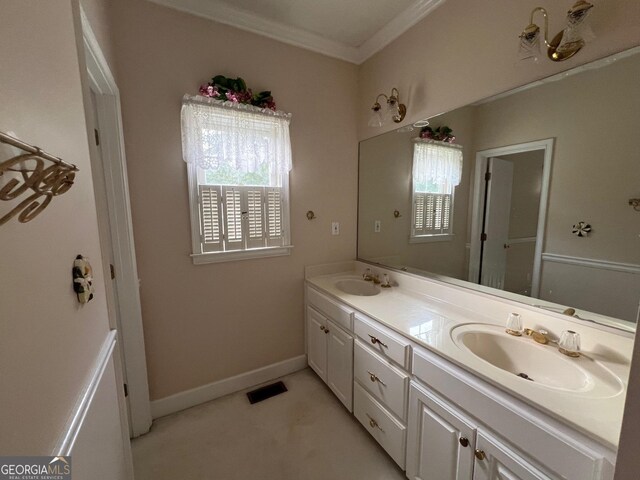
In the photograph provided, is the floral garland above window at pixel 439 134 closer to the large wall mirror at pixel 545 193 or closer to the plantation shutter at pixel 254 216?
the large wall mirror at pixel 545 193

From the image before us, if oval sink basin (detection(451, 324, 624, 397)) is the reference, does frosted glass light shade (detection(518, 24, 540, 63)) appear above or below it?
above

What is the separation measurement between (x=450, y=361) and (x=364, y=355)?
23.9 inches

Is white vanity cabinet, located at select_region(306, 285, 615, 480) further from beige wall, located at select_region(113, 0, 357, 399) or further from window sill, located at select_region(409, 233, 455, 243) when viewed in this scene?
window sill, located at select_region(409, 233, 455, 243)

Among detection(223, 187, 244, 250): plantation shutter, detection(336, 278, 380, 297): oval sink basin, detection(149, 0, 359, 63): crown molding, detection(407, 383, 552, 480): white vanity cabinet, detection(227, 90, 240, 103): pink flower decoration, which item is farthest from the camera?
detection(336, 278, 380, 297): oval sink basin

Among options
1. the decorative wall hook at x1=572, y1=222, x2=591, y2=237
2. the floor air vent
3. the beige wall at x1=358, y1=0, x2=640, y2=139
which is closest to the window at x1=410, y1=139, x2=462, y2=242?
the beige wall at x1=358, y1=0, x2=640, y2=139

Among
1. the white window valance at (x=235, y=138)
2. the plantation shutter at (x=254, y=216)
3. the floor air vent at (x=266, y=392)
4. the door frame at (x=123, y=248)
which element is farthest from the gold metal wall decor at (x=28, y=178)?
the floor air vent at (x=266, y=392)

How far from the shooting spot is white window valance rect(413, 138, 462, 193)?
172cm

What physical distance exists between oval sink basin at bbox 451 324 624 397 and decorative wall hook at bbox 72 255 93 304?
1.39 m

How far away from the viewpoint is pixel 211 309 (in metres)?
1.91

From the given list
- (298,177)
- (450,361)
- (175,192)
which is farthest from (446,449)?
(175,192)

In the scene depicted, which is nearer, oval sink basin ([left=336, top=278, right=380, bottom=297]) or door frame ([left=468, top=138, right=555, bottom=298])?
door frame ([left=468, top=138, right=555, bottom=298])

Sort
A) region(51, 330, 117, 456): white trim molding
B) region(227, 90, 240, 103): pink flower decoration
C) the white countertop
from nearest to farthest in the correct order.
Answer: region(51, 330, 117, 456): white trim molding → the white countertop → region(227, 90, 240, 103): pink flower decoration

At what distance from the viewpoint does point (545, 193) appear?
49.9 inches

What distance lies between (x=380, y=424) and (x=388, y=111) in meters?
2.05
